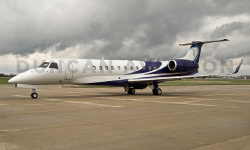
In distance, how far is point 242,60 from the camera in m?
20.8

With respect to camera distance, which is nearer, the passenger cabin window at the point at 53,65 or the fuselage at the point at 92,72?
the fuselage at the point at 92,72

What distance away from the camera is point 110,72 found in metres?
21.3

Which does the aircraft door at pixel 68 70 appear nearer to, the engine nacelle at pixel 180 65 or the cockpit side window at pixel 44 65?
the cockpit side window at pixel 44 65

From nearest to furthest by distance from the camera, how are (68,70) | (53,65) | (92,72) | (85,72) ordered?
(53,65)
(68,70)
(85,72)
(92,72)

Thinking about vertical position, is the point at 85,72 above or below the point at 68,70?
below

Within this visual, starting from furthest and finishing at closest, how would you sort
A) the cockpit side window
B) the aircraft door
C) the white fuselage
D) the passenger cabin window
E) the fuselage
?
1. the aircraft door
2. the passenger cabin window
3. the cockpit side window
4. the fuselage
5. the white fuselage

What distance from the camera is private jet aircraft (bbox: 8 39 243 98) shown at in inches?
710

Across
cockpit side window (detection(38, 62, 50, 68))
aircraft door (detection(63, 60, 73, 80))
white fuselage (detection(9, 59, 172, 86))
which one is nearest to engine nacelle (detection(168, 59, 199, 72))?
white fuselage (detection(9, 59, 172, 86))

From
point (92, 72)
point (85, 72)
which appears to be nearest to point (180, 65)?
point (92, 72)

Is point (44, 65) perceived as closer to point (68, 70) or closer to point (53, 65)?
point (53, 65)

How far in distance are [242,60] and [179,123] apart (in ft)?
51.2

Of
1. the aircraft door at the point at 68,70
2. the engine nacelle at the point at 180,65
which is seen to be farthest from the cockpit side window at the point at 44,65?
the engine nacelle at the point at 180,65

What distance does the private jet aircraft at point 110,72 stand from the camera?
1803 centimetres

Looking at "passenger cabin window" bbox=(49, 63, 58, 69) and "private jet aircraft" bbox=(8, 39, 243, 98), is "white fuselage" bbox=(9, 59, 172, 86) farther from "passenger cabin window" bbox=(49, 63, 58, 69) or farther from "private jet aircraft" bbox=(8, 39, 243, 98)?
"passenger cabin window" bbox=(49, 63, 58, 69)
